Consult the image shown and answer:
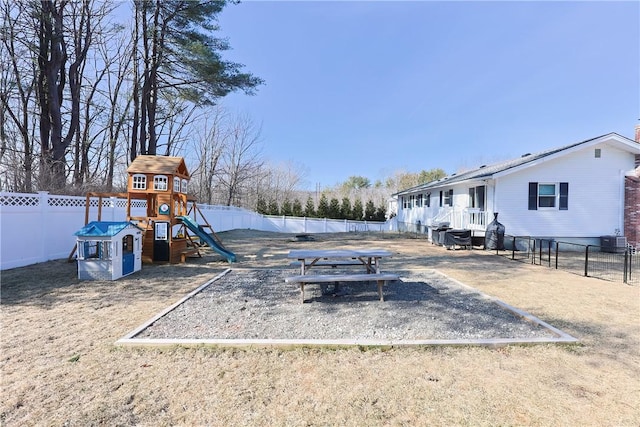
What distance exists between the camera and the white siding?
44.1ft

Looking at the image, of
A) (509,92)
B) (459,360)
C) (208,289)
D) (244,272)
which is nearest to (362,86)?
(509,92)

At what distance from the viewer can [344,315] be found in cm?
448

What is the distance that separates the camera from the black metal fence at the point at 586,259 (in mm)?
7985

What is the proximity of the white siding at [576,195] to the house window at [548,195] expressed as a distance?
0.17m

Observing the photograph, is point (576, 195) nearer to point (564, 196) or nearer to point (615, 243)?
point (564, 196)

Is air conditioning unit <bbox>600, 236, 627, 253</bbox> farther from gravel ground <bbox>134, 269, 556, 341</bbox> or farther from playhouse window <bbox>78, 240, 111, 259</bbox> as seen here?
playhouse window <bbox>78, 240, 111, 259</bbox>

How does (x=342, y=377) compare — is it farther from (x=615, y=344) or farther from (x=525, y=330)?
(x=615, y=344)

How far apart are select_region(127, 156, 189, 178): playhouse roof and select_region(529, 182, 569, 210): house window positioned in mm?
14255

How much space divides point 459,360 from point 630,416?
1.24 meters

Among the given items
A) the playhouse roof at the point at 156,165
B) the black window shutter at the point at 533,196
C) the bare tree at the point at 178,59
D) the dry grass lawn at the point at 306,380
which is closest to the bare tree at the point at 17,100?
the bare tree at the point at 178,59

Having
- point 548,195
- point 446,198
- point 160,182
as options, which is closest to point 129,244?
point 160,182

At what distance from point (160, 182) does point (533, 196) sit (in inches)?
583

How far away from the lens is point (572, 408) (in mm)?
2414

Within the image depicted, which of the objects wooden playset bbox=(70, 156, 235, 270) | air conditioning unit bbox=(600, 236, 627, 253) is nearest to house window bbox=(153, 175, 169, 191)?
wooden playset bbox=(70, 156, 235, 270)
